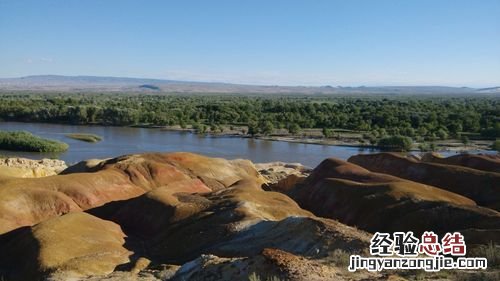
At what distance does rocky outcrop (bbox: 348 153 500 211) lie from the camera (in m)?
29.3

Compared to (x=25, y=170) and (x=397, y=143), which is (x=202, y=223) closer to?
(x=25, y=170)

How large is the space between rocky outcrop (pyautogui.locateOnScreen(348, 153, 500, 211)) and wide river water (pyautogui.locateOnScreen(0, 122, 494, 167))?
62.6 feet

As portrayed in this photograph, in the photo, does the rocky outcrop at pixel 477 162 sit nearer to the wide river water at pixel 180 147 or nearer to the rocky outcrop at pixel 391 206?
the rocky outcrop at pixel 391 206

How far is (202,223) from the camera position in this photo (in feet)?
71.5

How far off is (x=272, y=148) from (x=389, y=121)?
2958 cm

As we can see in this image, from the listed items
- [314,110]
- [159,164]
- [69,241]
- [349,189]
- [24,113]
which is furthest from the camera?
[314,110]

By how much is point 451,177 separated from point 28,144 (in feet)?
152

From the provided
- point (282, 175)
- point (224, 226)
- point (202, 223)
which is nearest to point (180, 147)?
point (282, 175)

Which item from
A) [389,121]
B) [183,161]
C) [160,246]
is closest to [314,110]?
[389,121]

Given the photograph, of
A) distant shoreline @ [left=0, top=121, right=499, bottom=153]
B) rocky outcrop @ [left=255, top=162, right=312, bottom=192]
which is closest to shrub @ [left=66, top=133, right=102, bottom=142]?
distant shoreline @ [left=0, top=121, right=499, bottom=153]

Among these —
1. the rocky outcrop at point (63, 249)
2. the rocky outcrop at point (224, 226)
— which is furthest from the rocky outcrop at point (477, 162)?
the rocky outcrop at point (63, 249)

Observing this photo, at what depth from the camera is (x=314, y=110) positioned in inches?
4535

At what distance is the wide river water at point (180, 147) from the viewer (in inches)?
2394

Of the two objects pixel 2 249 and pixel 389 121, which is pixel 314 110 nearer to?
pixel 389 121
